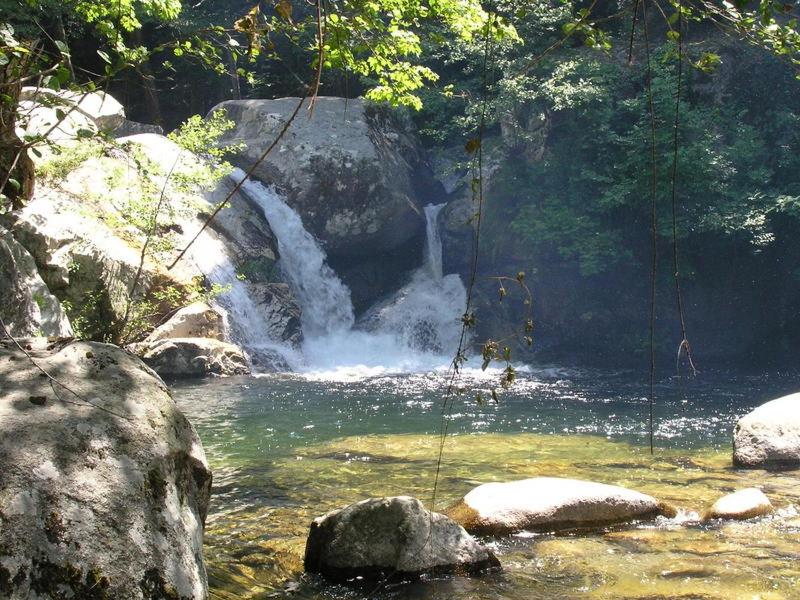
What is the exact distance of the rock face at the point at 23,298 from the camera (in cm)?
707

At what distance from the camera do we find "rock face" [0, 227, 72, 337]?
707cm

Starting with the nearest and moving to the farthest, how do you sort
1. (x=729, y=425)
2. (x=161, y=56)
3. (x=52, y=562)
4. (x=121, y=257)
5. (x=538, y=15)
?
(x=52, y=562) → (x=729, y=425) → (x=121, y=257) → (x=538, y=15) → (x=161, y=56)

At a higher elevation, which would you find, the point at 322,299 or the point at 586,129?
the point at 586,129

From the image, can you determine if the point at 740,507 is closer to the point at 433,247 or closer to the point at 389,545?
the point at 389,545

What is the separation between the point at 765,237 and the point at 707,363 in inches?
144

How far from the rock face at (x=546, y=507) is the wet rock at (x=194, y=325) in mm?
9755

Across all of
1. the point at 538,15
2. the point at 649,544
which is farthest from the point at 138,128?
the point at 649,544

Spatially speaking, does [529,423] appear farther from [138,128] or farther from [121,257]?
[138,128]

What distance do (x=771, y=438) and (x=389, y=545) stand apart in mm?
5497

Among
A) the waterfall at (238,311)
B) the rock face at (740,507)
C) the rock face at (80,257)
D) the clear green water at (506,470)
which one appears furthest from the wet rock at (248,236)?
the rock face at (740,507)

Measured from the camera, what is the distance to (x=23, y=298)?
7395mm

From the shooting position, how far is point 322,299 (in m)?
20.1

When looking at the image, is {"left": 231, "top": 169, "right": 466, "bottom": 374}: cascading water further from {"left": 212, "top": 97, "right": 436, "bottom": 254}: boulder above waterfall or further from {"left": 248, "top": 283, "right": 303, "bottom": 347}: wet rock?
{"left": 248, "top": 283, "right": 303, "bottom": 347}: wet rock

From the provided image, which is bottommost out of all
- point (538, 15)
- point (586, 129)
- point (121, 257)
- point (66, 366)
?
point (66, 366)
